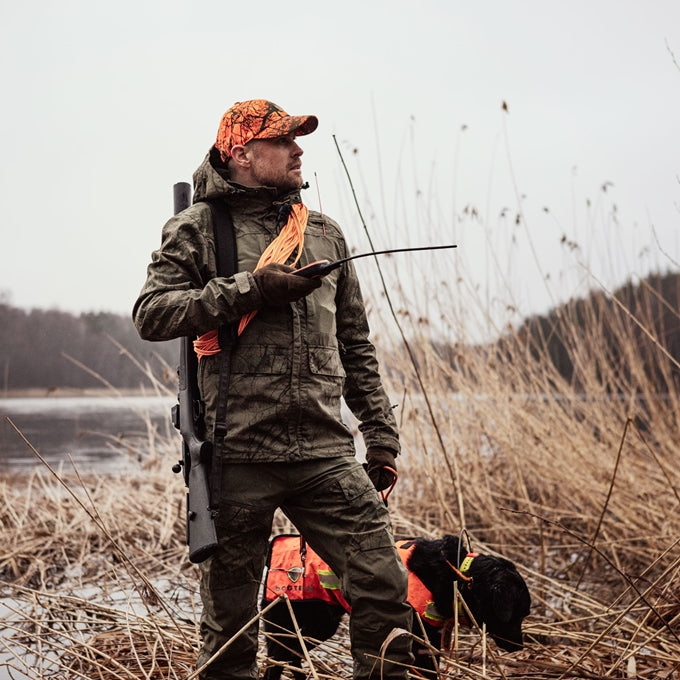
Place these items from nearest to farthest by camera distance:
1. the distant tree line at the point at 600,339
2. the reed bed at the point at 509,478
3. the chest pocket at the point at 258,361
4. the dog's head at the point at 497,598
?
the chest pocket at the point at 258,361
the dog's head at the point at 497,598
the reed bed at the point at 509,478
the distant tree line at the point at 600,339

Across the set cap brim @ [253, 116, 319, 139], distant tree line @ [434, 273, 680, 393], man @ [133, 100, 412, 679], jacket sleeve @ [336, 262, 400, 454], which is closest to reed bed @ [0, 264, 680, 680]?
distant tree line @ [434, 273, 680, 393]

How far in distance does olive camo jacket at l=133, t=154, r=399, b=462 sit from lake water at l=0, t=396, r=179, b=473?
884mm

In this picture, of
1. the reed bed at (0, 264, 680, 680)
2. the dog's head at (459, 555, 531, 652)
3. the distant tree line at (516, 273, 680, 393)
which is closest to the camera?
the dog's head at (459, 555, 531, 652)

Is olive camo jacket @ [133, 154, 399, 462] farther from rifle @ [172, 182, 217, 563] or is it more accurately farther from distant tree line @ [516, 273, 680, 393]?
distant tree line @ [516, 273, 680, 393]

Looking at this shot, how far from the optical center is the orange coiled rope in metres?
2.16

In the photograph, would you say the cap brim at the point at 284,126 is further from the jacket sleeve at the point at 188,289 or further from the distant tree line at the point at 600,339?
the distant tree line at the point at 600,339

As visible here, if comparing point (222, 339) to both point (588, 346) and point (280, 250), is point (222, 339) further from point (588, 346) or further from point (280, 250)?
point (588, 346)

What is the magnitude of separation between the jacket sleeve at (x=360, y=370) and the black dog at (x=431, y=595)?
39 cm

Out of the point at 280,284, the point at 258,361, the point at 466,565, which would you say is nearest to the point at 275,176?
the point at 280,284

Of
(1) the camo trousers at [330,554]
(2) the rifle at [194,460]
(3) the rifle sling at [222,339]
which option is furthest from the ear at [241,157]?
(1) the camo trousers at [330,554]

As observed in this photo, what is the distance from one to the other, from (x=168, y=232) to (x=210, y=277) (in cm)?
17

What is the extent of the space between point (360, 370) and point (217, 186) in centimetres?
76

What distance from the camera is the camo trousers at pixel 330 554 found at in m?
2.10

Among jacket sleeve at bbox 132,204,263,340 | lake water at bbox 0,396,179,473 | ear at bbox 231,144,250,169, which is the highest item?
ear at bbox 231,144,250,169
